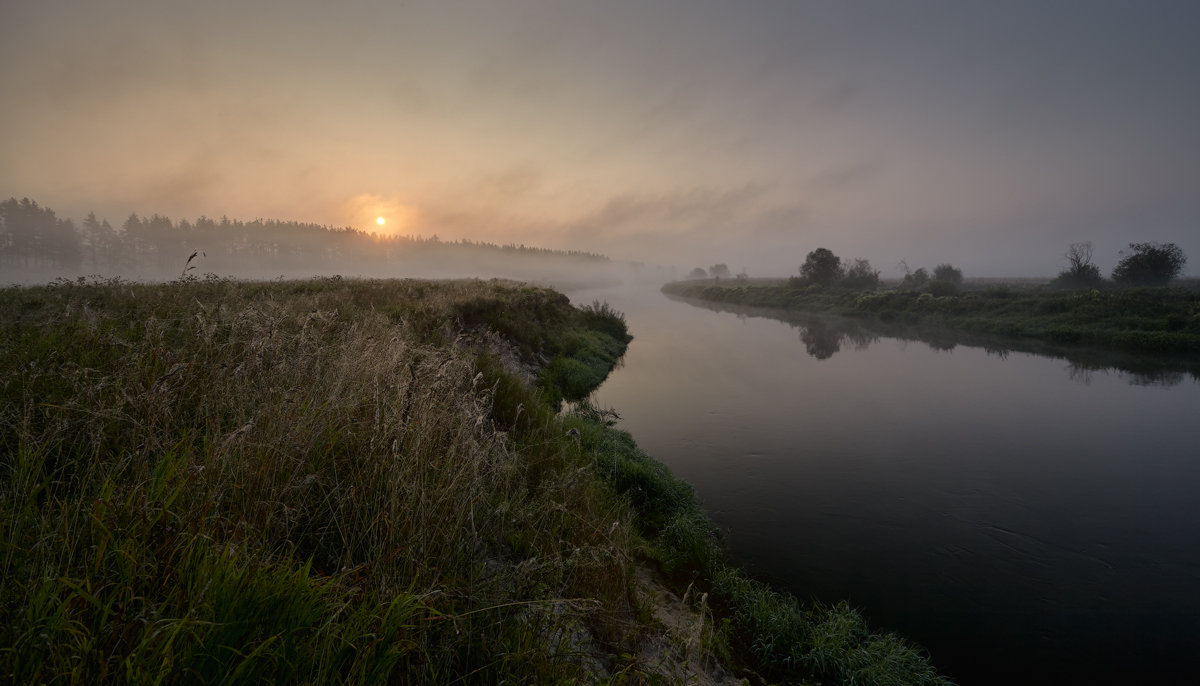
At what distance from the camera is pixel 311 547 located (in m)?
3.11

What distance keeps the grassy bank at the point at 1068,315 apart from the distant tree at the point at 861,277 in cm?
1844

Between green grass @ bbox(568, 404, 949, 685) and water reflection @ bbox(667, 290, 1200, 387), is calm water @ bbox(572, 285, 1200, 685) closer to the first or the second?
green grass @ bbox(568, 404, 949, 685)

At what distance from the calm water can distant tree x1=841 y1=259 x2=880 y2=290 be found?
5182 centimetres

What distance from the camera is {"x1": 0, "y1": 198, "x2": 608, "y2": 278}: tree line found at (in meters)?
83.8

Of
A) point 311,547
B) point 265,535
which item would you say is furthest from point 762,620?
point 265,535

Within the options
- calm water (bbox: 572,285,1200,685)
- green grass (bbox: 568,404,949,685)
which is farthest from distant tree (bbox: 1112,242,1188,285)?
green grass (bbox: 568,404,949,685)

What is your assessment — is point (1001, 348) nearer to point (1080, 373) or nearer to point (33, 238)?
point (1080, 373)

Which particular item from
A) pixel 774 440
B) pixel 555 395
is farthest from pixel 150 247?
pixel 774 440

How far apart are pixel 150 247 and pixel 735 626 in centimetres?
14355

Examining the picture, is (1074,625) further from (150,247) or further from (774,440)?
(150,247)

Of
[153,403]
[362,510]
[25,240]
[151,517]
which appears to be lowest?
[362,510]

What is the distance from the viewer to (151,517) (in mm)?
2182

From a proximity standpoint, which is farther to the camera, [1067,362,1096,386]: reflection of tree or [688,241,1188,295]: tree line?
[688,241,1188,295]: tree line

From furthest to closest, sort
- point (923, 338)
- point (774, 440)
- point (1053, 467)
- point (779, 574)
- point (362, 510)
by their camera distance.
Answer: point (923, 338), point (774, 440), point (1053, 467), point (779, 574), point (362, 510)
